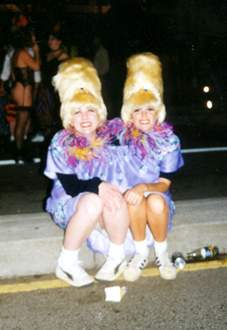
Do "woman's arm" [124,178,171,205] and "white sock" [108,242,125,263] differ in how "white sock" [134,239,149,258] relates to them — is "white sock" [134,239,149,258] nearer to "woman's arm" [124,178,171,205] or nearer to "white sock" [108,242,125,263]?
"white sock" [108,242,125,263]

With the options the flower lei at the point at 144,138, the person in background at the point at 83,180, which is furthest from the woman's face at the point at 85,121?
the flower lei at the point at 144,138

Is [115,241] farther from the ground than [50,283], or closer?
farther from the ground

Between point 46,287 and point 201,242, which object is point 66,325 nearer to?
point 46,287

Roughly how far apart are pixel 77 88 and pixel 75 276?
4.11 feet

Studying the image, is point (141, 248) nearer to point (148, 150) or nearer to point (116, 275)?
point (116, 275)

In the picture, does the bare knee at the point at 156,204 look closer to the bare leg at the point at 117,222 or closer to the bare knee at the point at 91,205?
the bare leg at the point at 117,222

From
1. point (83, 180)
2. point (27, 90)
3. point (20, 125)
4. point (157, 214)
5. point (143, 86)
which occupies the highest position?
point (143, 86)

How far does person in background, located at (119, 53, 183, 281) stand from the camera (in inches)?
139

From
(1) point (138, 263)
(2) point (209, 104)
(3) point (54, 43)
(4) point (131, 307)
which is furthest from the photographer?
(2) point (209, 104)

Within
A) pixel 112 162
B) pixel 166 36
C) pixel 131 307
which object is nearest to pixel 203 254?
pixel 131 307

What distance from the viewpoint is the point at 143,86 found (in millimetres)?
3680

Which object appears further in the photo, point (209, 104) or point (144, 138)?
point (209, 104)

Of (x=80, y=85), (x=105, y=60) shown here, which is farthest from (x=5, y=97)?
(x=80, y=85)

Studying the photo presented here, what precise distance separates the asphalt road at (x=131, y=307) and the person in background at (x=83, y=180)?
7.2 inches
